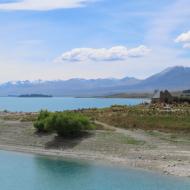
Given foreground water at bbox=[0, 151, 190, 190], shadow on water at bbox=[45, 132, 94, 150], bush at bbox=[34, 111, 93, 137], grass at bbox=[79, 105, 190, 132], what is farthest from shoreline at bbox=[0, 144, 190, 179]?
grass at bbox=[79, 105, 190, 132]

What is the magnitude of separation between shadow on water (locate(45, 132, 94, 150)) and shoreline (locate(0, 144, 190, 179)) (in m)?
1.31

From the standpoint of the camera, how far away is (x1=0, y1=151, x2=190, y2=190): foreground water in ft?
153

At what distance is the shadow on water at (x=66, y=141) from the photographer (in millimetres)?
68375

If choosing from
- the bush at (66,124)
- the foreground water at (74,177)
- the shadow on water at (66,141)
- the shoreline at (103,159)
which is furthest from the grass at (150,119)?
the foreground water at (74,177)

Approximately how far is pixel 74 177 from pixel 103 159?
8.72m

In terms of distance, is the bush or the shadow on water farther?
the bush

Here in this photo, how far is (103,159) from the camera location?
198 ft

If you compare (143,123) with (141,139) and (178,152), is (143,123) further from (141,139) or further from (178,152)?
(178,152)

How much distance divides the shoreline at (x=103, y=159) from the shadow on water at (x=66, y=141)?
51.7 inches

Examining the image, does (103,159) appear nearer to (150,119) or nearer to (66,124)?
(66,124)

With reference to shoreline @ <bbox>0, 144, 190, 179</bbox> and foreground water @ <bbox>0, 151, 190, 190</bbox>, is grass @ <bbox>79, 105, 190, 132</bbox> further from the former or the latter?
foreground water @ <bbox>0, 151, 190, 190</bbox>

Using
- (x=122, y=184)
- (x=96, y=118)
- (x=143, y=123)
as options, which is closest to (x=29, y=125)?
(x=96, y=118)

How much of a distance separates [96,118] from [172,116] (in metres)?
12.4

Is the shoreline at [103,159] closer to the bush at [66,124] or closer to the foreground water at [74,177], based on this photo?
the foreground water at [74,177]
